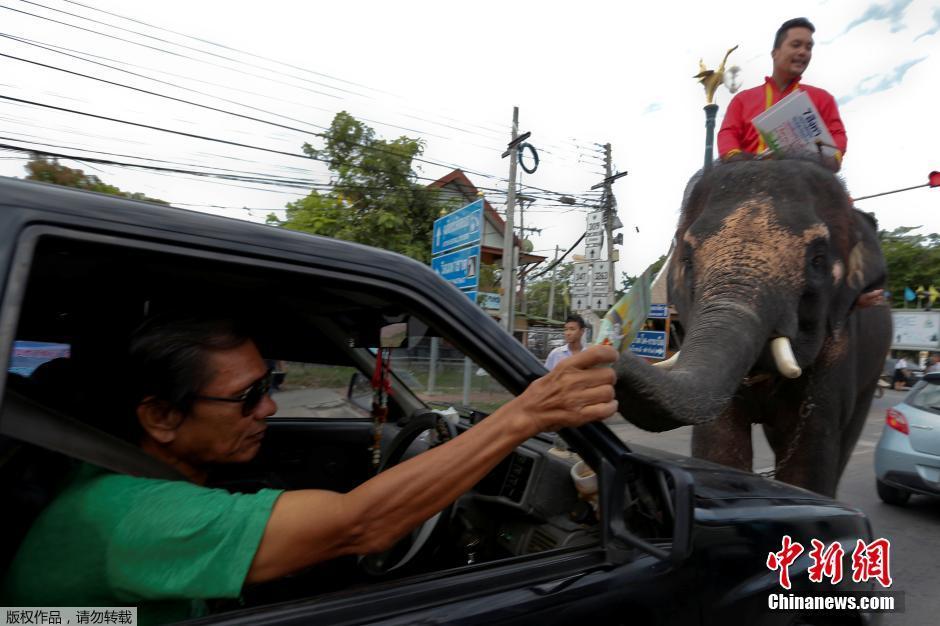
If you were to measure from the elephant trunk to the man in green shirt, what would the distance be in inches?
12.4

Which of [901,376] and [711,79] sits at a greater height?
[711,79]

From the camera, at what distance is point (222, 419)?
1280 mm

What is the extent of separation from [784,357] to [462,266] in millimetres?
8378

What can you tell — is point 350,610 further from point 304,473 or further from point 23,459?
point 304,473

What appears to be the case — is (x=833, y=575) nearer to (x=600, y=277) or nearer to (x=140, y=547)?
(x=140, y=547)

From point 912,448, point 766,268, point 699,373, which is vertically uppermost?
point 766,268

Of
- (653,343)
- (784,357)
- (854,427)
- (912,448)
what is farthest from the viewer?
(653,343)

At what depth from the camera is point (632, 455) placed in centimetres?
141

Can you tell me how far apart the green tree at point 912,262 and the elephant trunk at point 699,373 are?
39310mm

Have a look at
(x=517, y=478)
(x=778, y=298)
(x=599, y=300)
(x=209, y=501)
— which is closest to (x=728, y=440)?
(x=778, y=298)

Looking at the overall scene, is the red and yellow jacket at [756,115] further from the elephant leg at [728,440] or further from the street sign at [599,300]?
the street sign at [599,300]

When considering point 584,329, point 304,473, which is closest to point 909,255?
point 584,329

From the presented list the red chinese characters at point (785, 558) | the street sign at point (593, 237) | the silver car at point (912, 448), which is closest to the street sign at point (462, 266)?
the street sign at point (593, 237)

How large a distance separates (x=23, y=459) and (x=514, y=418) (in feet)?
3.80
